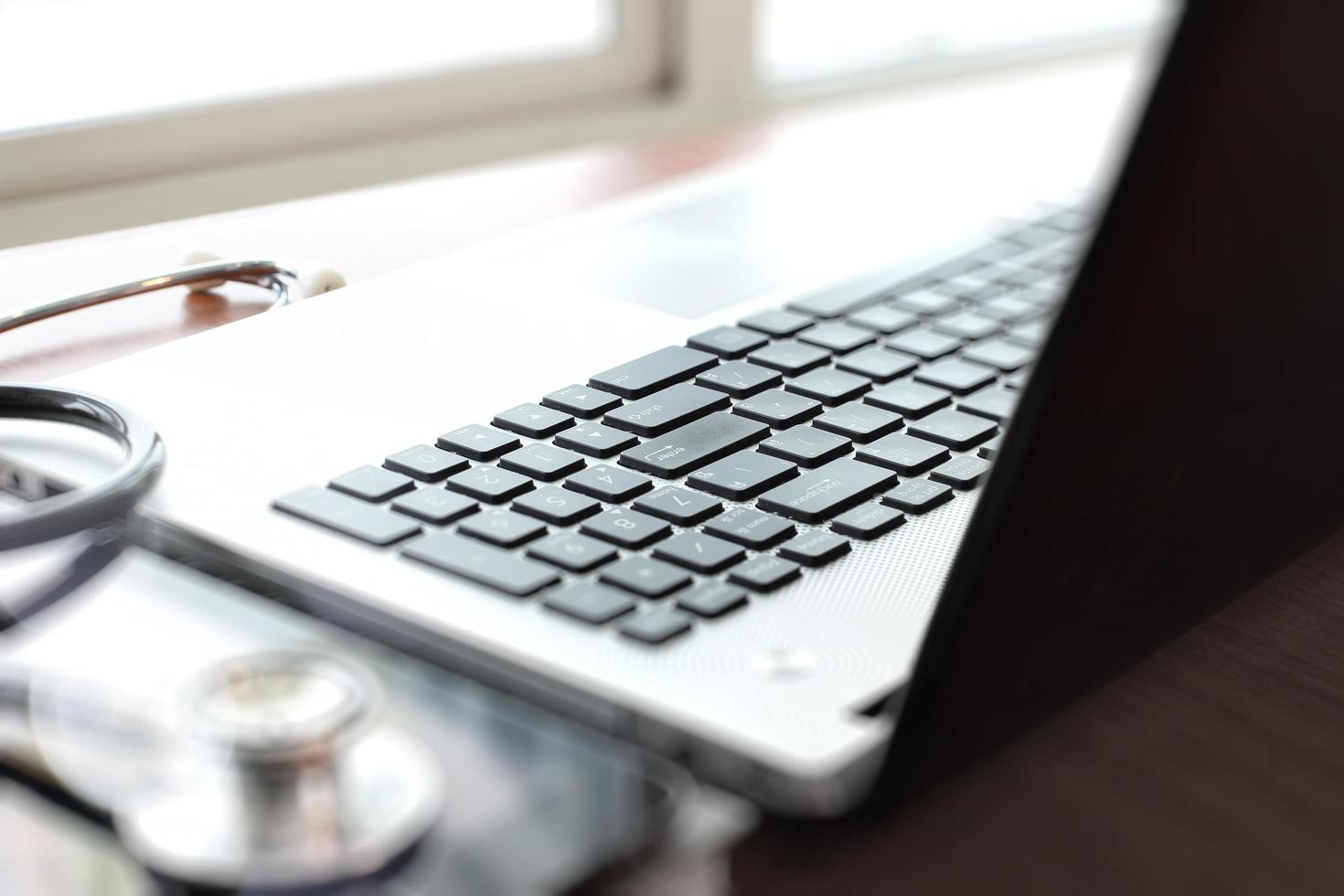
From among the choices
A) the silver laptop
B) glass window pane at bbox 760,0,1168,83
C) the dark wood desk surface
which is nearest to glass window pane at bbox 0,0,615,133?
glass window pane at bbox 760,0,1168,83

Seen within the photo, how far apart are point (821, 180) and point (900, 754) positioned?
61 cm

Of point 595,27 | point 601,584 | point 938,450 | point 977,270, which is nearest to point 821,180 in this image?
point 977,270

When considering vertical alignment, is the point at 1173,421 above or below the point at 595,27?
above

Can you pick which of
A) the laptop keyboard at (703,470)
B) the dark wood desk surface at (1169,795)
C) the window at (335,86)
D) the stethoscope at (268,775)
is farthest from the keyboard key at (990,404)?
the window at (335,86)

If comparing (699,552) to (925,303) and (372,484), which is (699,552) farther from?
(925,303)

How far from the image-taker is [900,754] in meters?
0.31

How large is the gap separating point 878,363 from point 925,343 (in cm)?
4

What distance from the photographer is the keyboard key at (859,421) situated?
1.59 ft

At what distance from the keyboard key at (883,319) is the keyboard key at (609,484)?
20 centimetres

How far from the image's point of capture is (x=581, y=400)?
50cm

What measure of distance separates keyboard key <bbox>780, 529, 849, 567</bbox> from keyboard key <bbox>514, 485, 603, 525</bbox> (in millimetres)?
55

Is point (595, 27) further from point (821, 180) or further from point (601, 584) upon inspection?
point (601, 584)

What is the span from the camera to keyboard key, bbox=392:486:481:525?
41 cm

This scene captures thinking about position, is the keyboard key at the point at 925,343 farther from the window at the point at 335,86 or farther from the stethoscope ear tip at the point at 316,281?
the window at the point at 335,86
